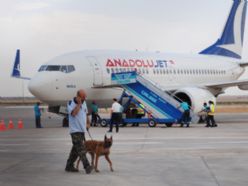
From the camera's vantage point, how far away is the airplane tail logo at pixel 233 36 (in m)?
42.7

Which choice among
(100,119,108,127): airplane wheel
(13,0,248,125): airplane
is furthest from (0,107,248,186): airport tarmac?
(100,119,108,127): airplane wheel

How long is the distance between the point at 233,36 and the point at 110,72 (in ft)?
49.4

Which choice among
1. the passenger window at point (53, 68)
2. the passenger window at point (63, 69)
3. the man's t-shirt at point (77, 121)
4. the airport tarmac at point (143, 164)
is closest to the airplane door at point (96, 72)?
the passenger window at point (63, 69)

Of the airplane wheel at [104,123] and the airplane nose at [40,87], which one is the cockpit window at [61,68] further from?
the airplane wheel at [104,123]

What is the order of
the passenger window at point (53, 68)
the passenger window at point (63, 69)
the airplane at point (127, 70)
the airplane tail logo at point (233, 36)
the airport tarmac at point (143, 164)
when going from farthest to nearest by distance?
the airplane tail logo at point (233, 36) < the passenger window at point (53, 68) < the passenger window at point (63, 69) < the airplane at point (127, 70) < the airport tarmac at point (143, 164)

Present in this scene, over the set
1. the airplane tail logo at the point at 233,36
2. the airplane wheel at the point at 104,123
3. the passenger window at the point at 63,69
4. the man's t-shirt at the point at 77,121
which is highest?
the airplane tail logo at the point at 233,36

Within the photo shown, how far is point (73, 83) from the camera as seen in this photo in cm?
2947

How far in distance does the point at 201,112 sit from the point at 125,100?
3.80 metres

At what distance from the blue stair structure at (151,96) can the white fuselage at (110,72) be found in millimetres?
791

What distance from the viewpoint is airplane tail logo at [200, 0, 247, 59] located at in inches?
1679

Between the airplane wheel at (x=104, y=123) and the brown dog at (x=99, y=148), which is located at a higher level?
the brown dog at (x=99, y=148)

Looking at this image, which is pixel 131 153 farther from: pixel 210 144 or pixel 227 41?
pixel 227 41

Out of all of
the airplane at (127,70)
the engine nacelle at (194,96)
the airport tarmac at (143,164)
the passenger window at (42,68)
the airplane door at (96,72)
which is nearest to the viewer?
the airport tarmac at (143,164)

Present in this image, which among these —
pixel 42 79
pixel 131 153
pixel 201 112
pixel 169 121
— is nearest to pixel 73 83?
pixel 42 79
